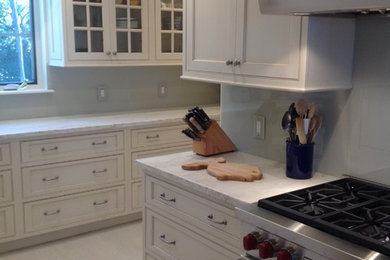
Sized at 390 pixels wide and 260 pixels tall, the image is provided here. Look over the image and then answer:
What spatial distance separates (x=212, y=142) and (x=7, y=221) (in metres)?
1.62

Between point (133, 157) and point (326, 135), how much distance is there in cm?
185

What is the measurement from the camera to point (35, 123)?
3352 millimetres

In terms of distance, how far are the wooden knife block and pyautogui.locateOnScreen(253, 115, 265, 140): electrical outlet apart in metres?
0.16

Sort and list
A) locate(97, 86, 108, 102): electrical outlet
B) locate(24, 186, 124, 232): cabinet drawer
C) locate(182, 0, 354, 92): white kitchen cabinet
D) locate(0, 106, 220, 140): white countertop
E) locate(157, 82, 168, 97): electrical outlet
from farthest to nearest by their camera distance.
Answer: locate(157, 82, 168, 97): electrical outlet → locate(97, 86, 108, 102): electrical outlet → locate(24, 186, 124, 232): cabinet drawer → locate(0, 106, 220, 140): white countertop → locate(182, 0, 354, 92): white kitchen cabinet

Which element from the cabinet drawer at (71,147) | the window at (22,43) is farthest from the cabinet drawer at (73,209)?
the window at (22,43)

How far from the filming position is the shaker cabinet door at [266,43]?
1.80m

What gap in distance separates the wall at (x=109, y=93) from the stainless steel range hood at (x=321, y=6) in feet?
7.98

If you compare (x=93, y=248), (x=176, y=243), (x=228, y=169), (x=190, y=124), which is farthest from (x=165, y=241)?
(x=93, y=248)

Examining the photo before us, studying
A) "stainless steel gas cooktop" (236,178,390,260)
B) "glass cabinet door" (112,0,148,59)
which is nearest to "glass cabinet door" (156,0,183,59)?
"glass cabinet door" (112,0,148,59)

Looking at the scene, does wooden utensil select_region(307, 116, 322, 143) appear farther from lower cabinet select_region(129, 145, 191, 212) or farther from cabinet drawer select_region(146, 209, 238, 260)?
lower cabinet select_region(129, 145, 191, 212)

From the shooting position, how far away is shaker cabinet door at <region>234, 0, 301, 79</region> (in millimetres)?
1798

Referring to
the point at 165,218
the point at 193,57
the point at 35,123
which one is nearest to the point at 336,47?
the point at 193,57

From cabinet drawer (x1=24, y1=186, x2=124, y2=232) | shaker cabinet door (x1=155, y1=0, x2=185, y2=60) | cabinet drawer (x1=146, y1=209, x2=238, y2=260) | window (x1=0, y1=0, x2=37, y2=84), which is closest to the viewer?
cabinet drawer (x1=146, y1=209, x2=238, y2=260)

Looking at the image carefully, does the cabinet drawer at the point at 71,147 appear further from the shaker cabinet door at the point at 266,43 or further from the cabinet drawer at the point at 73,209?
the shaker cabinet door at the point at 266,43
